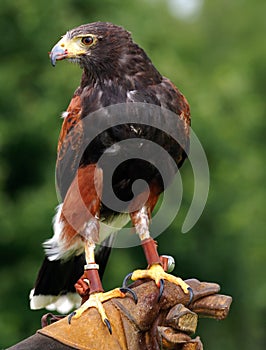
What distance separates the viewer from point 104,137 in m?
4.19

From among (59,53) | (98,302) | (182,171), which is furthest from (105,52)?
(182,171)

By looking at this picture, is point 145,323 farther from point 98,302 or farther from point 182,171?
point 182,171

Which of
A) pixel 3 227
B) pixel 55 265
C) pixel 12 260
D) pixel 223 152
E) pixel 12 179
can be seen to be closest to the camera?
pixel 55 265

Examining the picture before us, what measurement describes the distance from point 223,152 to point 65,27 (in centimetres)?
368

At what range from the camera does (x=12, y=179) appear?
35.2 feet

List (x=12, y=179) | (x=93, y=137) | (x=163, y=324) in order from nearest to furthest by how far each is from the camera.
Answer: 1. (x=163, y=324)
2. (x=93, y=137)
3. (x=12, y=179)

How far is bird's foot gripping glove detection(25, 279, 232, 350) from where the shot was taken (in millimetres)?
3539

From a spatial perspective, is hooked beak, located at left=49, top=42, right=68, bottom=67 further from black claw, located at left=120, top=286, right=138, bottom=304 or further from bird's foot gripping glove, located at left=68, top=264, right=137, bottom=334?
black claw, located at left=120, top=286, right=138, bottom=304

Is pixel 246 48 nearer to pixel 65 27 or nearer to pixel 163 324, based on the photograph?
pixel 65 27

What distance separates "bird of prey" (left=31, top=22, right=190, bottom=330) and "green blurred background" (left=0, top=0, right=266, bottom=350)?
15.5 feet

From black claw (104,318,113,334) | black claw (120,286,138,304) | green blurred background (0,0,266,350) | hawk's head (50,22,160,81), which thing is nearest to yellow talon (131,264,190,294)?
black claw (120,286,138,304)

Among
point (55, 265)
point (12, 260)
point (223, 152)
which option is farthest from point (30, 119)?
point (55, 265)

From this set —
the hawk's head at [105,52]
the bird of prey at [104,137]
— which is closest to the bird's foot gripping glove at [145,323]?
the bird of prey at [104,137]

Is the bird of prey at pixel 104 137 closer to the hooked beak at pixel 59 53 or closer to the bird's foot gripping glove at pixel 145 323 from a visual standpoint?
the hooked beak at pixel 59 53
